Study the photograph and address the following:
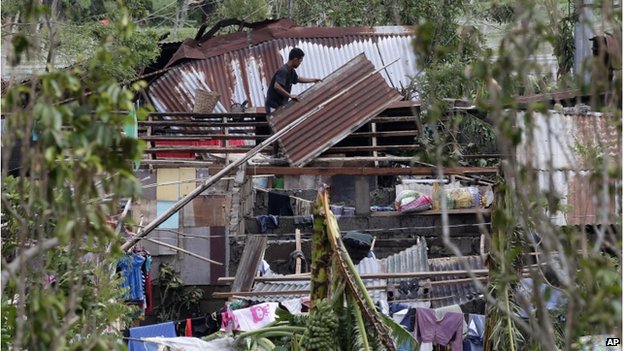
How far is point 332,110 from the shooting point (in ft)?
46.6

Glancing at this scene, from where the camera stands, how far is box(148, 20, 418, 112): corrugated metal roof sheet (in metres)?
19.6

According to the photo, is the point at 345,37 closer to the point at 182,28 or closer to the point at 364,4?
the point at 364,4

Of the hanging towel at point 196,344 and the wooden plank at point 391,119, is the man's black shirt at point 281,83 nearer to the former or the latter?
the wooden plank at point 391,119

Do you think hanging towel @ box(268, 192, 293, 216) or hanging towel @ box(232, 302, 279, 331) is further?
hanging towel @ box(268, 192, 293, 216)

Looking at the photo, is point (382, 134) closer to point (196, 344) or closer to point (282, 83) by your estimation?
point (282, 83)

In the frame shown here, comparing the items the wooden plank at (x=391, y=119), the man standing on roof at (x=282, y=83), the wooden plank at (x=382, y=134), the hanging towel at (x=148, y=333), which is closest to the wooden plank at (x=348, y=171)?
the wooden plank at (x=382, y=134)

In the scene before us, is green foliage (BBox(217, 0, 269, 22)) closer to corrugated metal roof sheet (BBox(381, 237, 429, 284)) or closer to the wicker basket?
the wicker basket

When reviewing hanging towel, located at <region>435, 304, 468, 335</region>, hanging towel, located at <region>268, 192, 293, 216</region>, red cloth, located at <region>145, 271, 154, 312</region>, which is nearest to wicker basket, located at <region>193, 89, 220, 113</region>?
hanging towel, located at <region>268, 192, 293, 216</region>

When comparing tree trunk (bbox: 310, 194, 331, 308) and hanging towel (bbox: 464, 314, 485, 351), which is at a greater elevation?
tree trunk (bbox: 310, 194, 331, 308)

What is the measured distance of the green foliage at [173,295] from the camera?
687 inches

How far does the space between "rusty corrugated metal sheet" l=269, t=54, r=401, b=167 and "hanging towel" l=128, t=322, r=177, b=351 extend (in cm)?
248

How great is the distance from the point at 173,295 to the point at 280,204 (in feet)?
7.69

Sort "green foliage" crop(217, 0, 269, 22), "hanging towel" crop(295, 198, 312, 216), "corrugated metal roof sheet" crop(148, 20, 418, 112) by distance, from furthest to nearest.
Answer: "green foliage" crop(217, 0, 269, 22), "corrugated metal roof sheet" crop(148, 20, 418, 112), "hanging towel" crop(295, 198, 312, 216)

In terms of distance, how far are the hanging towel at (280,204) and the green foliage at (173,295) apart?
1.94 metres
